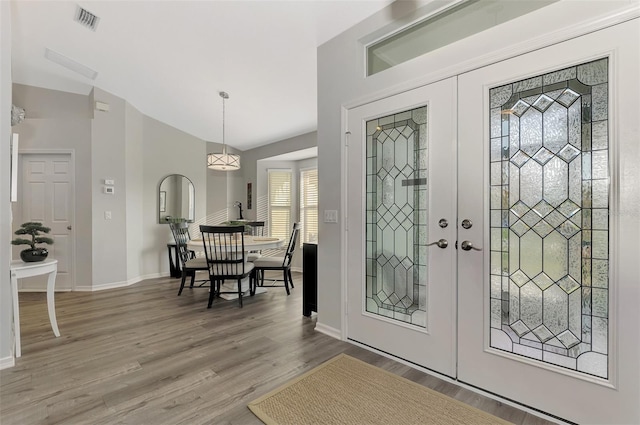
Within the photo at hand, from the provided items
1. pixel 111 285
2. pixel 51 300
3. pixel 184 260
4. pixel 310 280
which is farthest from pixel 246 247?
pixel 111 285

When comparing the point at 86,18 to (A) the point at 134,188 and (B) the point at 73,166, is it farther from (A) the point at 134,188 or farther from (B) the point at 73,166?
(A) the point at 134,188

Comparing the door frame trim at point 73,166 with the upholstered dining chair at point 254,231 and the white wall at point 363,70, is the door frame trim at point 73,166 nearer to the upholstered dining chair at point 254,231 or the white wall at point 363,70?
the upholstered dining chair at point 254,231

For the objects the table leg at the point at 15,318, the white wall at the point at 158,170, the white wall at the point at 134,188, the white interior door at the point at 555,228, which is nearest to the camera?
the white interior door at the point at 555,228

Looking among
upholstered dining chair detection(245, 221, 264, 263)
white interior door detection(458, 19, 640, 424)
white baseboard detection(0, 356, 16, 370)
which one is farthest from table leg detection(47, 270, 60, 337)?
white interior door detection(458, 19, 640, 424)

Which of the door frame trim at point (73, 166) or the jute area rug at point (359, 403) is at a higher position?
the door frame trim at point (73, 166)

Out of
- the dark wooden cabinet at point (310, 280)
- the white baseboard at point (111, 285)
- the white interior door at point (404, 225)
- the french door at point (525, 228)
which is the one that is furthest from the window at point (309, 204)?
the french door at point (525, 228)

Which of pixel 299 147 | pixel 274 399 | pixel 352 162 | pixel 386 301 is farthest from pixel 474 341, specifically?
pixel 299 147

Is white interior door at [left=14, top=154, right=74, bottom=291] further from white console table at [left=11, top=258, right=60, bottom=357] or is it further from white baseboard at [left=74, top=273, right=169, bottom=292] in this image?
white console table at [left=11, top=258, right=60, bottom=357]

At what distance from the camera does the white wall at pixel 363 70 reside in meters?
1.66

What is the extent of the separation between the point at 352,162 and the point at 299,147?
9.39 feet

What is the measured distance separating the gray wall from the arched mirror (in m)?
3.20

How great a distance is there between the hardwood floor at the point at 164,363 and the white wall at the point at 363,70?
0.63 m

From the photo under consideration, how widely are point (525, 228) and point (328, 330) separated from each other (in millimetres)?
1854

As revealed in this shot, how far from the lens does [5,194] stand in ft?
7.38
